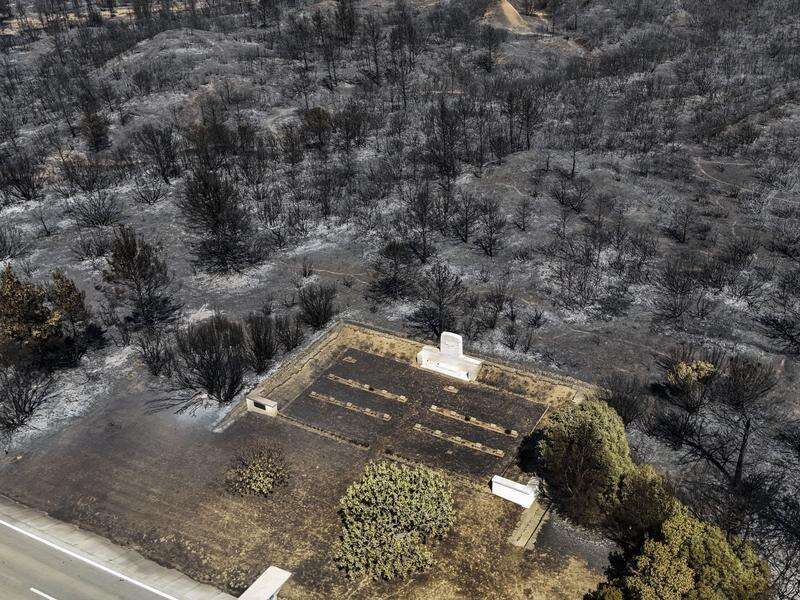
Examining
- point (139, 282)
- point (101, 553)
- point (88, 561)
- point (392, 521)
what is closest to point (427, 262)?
point (139, 282)

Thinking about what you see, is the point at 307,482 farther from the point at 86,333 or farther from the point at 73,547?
the point at 86,333

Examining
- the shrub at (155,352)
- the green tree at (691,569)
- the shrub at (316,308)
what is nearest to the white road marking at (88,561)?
the shrub at (155,352)

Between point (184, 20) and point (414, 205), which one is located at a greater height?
point (184, 20)

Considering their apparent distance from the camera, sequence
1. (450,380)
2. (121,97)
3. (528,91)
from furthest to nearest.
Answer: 1. (121,97)
2. (528,91)
3. (450,380)

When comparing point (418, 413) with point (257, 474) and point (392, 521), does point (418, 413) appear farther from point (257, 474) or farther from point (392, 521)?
point (257, 474)

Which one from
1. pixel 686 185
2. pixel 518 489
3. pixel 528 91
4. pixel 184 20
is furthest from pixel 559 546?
pixel 184 20
